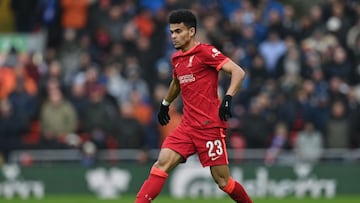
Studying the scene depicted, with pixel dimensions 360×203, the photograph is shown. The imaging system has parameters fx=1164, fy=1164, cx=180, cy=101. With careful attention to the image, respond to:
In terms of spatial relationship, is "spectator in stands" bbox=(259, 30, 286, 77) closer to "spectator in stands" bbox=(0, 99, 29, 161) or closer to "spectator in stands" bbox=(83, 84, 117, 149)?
"spectator in stands" bbox=(83, 84, 117, 149)

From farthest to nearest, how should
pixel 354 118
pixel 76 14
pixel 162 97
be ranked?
pixel 76 14 < pixel 162 97 < pixel 354 118

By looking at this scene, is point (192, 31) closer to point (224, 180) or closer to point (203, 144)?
point (203, 144)

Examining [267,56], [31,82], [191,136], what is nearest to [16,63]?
[31,82]

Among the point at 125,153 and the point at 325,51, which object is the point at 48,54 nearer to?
the point at 125,153

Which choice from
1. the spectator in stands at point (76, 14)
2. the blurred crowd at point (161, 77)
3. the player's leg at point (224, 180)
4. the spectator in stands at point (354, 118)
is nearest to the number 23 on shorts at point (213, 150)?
the player's leg at point (224, 180)

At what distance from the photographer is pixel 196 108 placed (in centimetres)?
1239

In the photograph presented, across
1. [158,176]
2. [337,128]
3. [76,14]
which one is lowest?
[337,128]

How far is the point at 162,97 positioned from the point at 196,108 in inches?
355

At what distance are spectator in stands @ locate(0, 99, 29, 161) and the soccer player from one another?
362 inches

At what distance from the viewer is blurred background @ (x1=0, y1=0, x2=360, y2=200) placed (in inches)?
822

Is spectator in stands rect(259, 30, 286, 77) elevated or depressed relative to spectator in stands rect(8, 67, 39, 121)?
elevated

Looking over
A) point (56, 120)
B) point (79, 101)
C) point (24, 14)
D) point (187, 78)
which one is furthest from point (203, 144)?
point (24, 14)

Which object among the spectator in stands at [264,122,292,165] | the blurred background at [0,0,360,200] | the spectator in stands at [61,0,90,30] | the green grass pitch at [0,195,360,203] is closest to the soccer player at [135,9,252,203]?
the green grass pitch at [0,195,360,203]

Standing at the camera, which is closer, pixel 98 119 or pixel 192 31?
pixel 192 31
